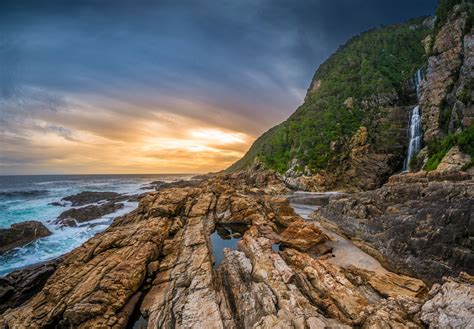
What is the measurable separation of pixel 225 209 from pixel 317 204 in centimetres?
2037

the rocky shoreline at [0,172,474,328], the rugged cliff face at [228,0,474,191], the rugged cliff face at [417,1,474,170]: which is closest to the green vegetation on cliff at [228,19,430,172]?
the rugged cliff face at [228,0,474,191]

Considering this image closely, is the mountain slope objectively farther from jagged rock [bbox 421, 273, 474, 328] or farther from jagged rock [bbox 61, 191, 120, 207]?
jagged rock [bbox 61, 191, 120, 207]

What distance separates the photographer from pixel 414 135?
4931cm

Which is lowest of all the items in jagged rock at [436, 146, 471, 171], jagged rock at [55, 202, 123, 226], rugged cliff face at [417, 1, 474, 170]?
jagged rock at [55, 202, 123, 226]

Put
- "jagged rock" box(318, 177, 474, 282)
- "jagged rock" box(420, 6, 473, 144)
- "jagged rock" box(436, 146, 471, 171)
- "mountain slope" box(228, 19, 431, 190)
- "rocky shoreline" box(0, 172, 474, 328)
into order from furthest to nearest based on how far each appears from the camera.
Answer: "mountain slope" box(228, 19, 431, 190)
"jagged rock" box(420, 6, 473, 144)
"jagged rock" box(436, 146, 471, 171)
"jagged rock" box(318, 177, 474, 282)
"rocky shoreline" box(0, 172, 474, 328)

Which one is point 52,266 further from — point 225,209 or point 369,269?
point 369,269

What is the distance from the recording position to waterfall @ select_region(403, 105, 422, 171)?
46.3m

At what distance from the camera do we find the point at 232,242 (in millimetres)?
20062

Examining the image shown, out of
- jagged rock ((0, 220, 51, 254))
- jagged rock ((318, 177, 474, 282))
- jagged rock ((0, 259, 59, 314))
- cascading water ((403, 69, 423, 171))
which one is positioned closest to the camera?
jagged rock ((318, 177, 474, 282))

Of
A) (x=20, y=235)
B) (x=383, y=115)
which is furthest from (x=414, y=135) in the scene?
(x=20, y=235)

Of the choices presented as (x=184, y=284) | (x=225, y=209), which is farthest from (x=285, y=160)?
(x=184, y=284)

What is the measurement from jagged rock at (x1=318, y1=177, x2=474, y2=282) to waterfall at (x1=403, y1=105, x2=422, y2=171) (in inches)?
1374

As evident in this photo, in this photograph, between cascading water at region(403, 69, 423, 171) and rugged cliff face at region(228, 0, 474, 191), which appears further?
cascading water at region(403, 69, 423, 171)

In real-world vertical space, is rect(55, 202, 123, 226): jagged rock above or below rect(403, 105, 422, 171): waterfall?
below
